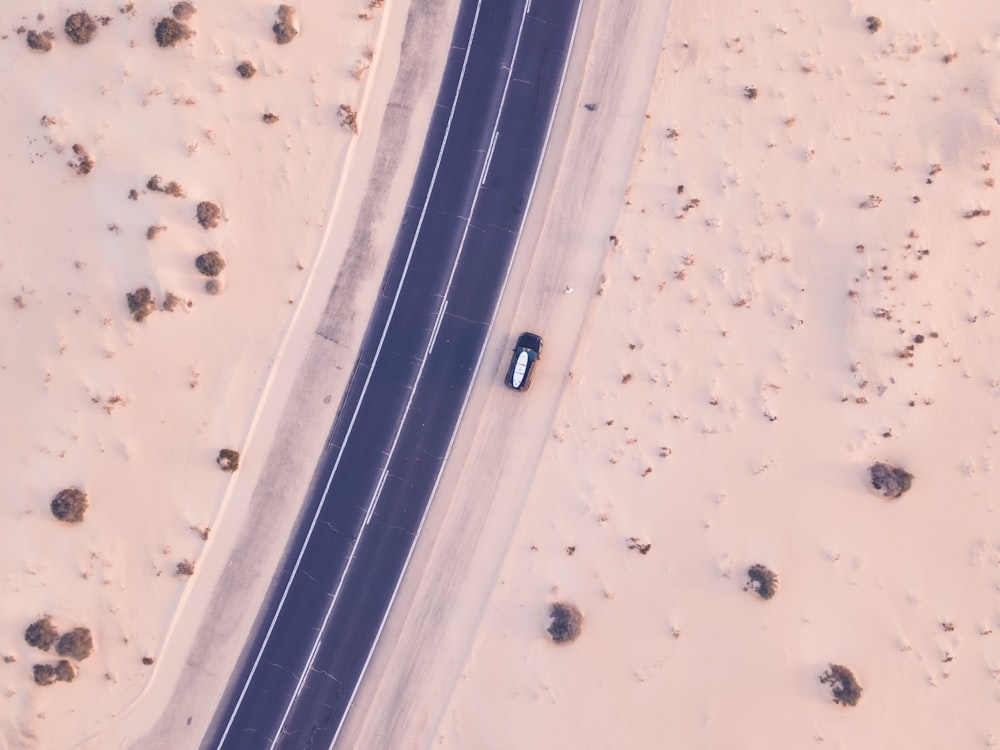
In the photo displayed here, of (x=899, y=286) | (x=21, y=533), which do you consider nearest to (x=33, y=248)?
(x=21, y=533)

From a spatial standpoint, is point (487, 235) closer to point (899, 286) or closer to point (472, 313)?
point (472, 313)

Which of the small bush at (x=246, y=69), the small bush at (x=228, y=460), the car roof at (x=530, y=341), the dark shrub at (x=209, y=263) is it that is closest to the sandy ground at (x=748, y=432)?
the car roof at (x=530, y=341)

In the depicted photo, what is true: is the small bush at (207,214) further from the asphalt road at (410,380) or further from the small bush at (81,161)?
the asphalt road at (410,380)

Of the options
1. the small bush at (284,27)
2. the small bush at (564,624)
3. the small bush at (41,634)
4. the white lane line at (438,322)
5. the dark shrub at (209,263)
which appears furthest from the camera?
the white lane line at (438,322)

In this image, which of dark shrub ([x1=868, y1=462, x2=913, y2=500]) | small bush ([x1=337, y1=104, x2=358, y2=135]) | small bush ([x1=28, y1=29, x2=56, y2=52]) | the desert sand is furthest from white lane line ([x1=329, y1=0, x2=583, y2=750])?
small bush ([x1=28, y1=29, x2=56, y2=52])

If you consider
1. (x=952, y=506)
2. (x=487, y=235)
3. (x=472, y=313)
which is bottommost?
(x=952, y=506)

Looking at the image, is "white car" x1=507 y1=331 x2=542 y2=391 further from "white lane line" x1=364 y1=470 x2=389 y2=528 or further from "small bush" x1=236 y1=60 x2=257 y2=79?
"small bush" x1=236 y1=60 x2=257 y2=79
